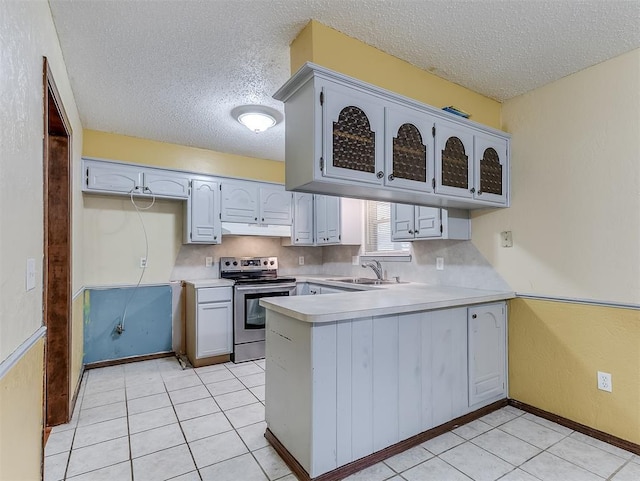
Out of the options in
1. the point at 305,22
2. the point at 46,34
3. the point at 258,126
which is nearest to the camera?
the point at 46,34

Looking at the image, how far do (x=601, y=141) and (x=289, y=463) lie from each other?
2862 millimetres

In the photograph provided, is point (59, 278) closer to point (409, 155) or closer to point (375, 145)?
point (375, 145)

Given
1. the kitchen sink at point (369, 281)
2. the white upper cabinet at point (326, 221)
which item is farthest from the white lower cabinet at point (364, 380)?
the white upper cabinet at point (326, 221)

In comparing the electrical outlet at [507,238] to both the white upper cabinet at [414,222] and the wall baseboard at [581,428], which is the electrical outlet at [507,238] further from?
the wall baseboard at [581,428]

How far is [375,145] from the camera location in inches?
78.7

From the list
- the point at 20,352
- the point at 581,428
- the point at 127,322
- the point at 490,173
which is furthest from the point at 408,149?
the point at 127,322

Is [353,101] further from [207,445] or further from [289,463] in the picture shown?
[207,445]

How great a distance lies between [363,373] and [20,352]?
1538 millimetres

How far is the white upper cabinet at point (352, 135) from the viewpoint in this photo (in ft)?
5.94

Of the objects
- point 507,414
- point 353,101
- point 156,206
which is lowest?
point 507,414

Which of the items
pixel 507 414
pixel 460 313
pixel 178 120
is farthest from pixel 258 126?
pixel 507 414

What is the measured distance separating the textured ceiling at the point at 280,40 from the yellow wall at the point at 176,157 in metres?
0.71

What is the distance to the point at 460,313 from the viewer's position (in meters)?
2.40

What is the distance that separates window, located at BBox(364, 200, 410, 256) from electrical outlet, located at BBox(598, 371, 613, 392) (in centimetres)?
196
